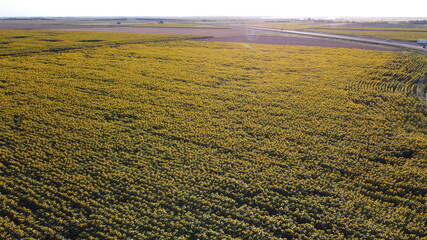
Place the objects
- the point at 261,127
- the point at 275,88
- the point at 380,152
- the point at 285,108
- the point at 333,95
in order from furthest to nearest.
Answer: the point at 275,88
the point at 333,95
the point at 285,108
the point at 261,127
the point at 380,152

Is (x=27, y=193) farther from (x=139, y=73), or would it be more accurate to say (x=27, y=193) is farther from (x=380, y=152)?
(x=139, y=73)

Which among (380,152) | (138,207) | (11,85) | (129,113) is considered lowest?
(138,207)

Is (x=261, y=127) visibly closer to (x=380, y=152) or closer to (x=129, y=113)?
(x=380, y=152)

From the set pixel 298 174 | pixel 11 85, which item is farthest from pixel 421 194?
pixel 11 85

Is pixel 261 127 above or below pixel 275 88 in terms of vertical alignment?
below


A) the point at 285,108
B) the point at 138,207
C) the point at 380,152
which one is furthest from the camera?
the point at 285,108

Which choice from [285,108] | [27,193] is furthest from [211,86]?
[27,193]

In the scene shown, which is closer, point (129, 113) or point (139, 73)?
point (129, 113)
